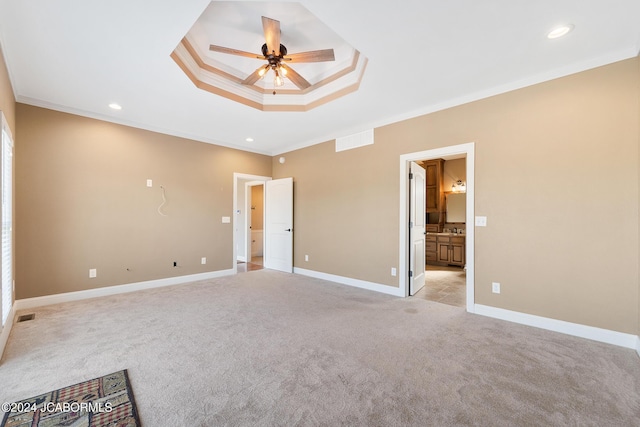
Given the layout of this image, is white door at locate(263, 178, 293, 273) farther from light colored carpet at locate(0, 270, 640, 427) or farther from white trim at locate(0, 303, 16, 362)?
white trim at locate(0, 303, 16, 362)

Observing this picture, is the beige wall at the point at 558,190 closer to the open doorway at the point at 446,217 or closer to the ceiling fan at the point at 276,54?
the ceiling fan at the point at 276,54

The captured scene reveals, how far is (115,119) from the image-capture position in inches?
164

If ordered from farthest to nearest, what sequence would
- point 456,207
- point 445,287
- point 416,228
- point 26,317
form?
point 456,207
point 445,287
point 416,228
point 26,317

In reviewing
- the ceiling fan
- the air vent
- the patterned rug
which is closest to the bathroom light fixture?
the ceiling fan

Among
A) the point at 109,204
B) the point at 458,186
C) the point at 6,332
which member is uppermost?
the point at 458,186

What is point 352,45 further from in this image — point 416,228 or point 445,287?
point 445,287

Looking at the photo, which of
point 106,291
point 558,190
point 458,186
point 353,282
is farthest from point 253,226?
point 558,190

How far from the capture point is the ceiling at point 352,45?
1983mm

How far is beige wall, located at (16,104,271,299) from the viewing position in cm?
353

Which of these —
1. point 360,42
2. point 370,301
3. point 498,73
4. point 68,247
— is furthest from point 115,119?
point 498,73

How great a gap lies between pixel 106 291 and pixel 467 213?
533 centimetres

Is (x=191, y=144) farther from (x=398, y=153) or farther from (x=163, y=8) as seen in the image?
(x=398, y=153)

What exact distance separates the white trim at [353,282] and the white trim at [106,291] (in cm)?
170

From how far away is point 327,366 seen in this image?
213 cm
